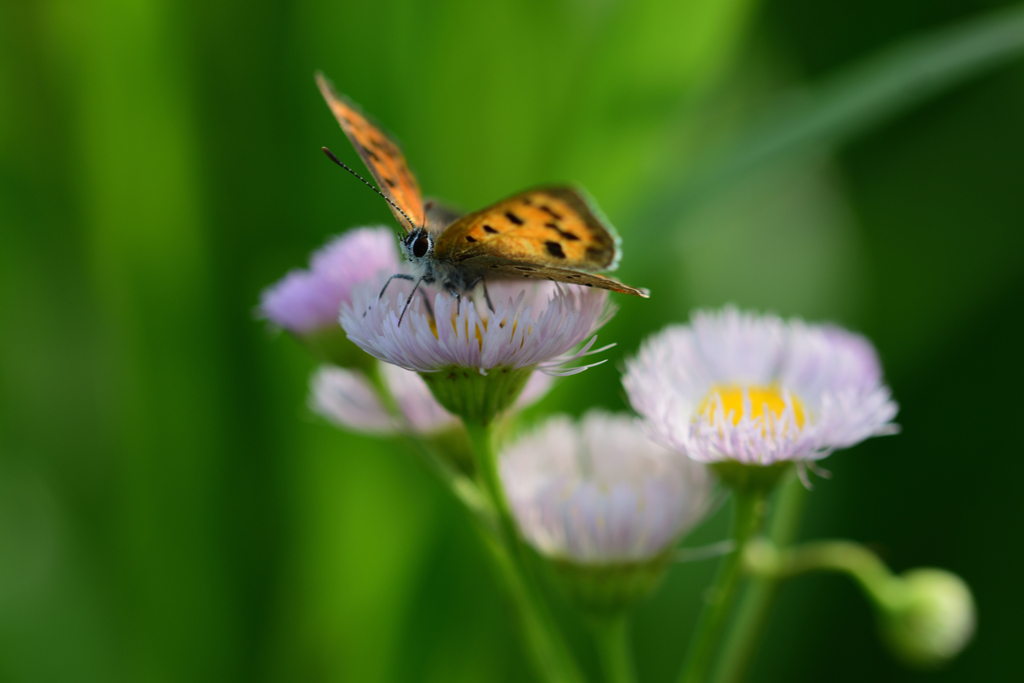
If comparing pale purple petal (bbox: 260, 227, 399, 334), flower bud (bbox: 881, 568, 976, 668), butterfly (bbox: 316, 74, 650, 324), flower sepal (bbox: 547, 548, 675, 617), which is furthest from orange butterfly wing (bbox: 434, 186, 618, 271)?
flower bud (bbox: 881, 568, 976, 668)

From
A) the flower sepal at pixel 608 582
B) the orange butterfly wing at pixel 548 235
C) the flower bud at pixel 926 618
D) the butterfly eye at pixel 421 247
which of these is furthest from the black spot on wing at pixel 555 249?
the flower bud at pixel 926 618

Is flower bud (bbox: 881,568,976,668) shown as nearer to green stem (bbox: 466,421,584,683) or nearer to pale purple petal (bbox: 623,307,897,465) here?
pale purple petal (bbox: 623,307,897,465)

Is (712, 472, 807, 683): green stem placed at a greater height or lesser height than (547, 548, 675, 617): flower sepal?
lesser

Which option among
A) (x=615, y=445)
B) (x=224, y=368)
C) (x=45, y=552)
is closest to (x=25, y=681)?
(x=45, y=552)

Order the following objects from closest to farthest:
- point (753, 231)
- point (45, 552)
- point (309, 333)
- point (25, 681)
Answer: point (309, 333), point (25, 681), point (45, 552), point (753, 231)

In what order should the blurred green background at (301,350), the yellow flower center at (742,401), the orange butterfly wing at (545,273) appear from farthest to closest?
1. the blurred green background at (301,350)
2. the yellow flower center at (742,401)
3. the orange butterfly wing at (545,273)

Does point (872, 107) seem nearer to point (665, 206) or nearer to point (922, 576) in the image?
point (665, 206)

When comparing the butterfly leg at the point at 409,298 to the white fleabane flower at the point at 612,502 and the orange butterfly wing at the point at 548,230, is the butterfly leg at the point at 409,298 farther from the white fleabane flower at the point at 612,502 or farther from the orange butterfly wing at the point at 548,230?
the white fleabane flower at the point at 612,502
